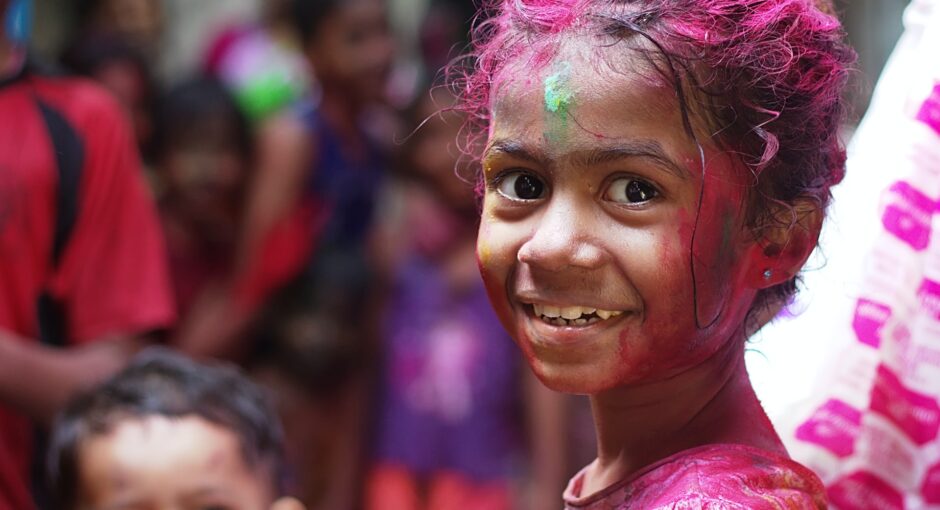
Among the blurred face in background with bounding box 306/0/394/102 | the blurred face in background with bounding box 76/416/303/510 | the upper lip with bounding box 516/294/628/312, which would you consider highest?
the upper lip with bounding box 516/294/628/312

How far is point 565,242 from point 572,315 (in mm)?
102

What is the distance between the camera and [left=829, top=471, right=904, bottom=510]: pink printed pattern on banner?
206cm

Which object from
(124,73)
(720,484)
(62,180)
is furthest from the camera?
(124,73)

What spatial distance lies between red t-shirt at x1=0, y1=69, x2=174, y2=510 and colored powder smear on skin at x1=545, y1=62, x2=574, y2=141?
5.33 ft

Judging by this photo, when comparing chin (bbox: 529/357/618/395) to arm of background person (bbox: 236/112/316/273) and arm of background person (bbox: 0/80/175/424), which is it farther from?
arm of background person (bbox: 236/112/316/273)

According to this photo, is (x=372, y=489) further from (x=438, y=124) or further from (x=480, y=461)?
(x=438, y=124)

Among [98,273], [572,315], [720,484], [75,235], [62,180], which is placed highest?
[572,315]

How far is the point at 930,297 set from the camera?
6.39 feet

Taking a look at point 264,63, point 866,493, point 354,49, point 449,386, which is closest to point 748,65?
point 866,493

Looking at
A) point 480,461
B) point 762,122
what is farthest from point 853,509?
point 480,461

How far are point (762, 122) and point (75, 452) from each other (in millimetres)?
1441

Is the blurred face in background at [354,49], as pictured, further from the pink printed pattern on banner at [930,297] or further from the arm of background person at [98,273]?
the pink printed pattern on banner at [930,297]

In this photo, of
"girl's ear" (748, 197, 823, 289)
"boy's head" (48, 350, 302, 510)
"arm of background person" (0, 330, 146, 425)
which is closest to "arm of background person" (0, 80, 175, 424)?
"arm of background person" (0, 330, 146, 425)

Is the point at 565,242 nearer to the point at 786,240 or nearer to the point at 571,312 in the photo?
the point at 571,312
